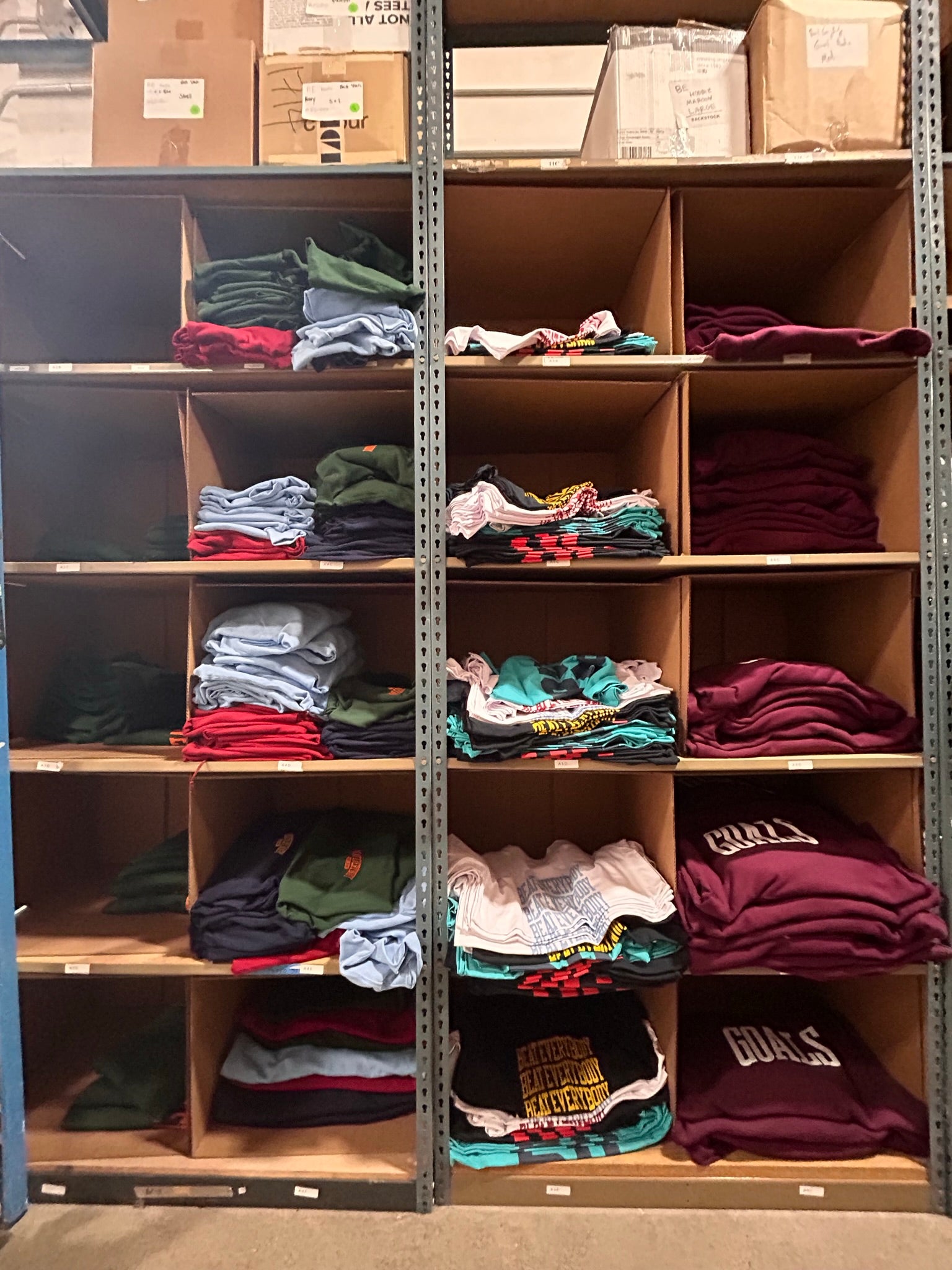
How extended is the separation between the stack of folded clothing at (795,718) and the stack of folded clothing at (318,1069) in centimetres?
104

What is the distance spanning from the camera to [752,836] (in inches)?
60.9

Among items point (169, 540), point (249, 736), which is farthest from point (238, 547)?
point (249, 736)

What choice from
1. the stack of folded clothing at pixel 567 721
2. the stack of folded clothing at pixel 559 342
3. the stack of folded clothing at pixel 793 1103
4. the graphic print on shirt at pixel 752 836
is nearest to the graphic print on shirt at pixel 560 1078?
the stack of folded clothing at pixel 793 1103

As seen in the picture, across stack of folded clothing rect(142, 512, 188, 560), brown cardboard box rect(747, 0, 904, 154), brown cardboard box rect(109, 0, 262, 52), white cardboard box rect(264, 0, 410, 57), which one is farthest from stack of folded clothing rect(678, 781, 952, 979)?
brown cardboard box rect(109, 0, 262, 52)

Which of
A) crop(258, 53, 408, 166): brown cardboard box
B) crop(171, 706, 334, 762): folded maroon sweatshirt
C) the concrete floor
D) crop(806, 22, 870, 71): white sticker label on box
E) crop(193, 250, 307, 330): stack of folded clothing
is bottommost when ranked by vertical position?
the concrete floor

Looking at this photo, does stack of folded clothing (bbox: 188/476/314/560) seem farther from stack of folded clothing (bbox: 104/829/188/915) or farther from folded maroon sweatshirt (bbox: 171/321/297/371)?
stack of folded clothing (bbox: 104/829/188/915)

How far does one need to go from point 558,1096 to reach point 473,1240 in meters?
0.31

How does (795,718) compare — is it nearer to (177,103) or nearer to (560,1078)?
Answer: (560,1078)

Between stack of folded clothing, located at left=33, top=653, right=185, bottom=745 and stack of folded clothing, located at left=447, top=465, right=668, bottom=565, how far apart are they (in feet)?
2.99

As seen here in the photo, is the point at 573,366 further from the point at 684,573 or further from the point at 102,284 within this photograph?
the point at 102,284

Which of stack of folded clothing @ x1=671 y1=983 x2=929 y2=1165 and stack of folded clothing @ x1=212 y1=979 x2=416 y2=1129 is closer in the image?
stack of folded clothing @ x1=671 y1=983 x2=929 y2=1165

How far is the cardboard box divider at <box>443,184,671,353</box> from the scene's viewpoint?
146cm

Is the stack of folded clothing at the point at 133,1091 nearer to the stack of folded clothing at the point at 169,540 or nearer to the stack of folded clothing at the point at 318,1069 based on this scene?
the stack of folded clothing at the point at 318,1069

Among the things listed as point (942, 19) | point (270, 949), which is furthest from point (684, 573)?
point (942, 19)
